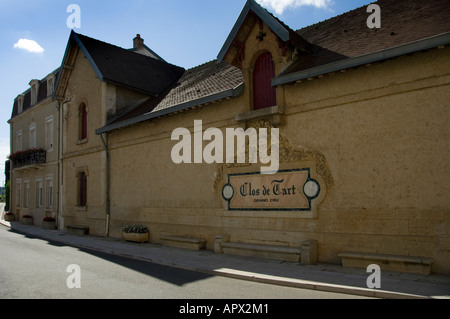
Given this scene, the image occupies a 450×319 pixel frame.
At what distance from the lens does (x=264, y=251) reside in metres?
10.4

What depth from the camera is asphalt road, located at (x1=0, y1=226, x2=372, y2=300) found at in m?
6.80

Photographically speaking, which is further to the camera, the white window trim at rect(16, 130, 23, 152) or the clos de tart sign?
the white window trim at rect(16, 130, 23, 152)

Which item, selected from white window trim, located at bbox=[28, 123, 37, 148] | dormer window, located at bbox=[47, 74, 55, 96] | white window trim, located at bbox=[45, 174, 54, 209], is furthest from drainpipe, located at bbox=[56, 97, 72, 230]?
white window trim, located at bbox=[28, 123, 37, 148]

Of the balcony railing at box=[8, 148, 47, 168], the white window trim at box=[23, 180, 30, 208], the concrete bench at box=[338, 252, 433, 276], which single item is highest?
the balcony railing at box=[8, 148, 47, 168]

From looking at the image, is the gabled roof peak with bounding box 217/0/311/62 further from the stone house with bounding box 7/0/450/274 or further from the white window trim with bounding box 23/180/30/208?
the white window trim with bounding box 23/180/30/208

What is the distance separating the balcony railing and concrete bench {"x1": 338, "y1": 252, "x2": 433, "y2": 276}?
21856 mm

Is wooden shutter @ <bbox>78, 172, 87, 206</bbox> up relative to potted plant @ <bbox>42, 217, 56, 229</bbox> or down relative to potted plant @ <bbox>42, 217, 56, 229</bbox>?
up

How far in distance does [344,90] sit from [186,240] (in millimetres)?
7326

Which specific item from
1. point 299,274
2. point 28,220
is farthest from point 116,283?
point 28,220

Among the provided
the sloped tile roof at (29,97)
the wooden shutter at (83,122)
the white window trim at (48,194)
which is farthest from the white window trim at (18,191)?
the wooden shutter at (83,122)

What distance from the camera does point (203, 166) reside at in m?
12.8
